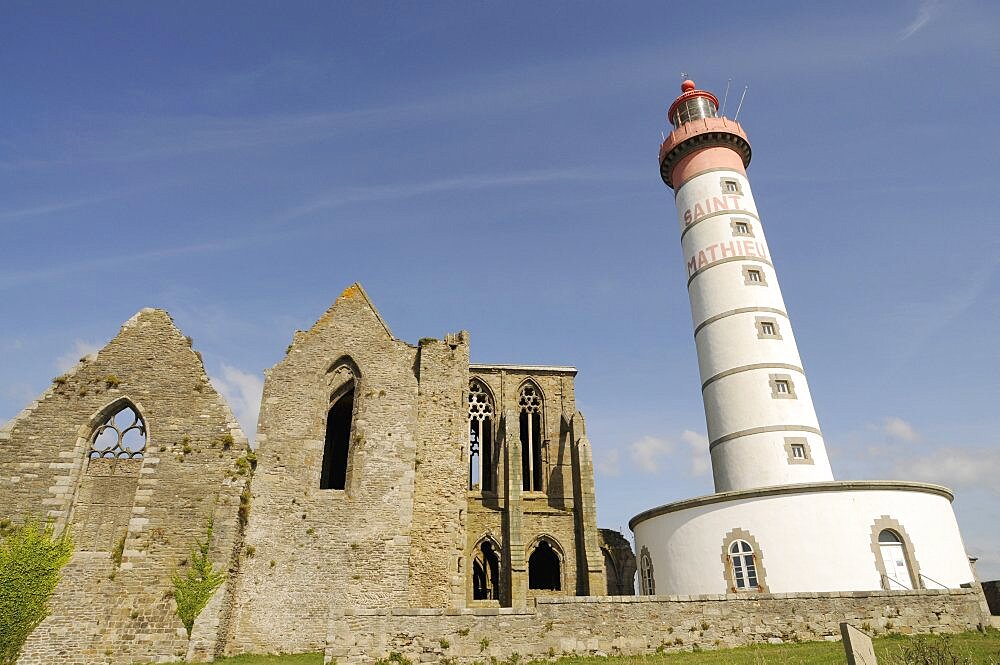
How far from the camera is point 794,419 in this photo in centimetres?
2070

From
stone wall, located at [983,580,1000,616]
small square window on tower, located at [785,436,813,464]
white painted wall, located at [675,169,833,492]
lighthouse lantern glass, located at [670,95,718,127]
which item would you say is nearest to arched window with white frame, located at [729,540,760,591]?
white painted wall, located at [675,169,833,492]

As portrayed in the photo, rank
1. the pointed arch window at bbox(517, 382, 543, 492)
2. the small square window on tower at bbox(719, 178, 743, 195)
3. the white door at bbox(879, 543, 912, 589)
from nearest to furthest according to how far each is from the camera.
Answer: the white door at bbox(879, 543, 912, 589) < the small square window on tower at bbox(719, 178, 743, 195) < the pointed arch window at bbox(517, 382, 543, 492)

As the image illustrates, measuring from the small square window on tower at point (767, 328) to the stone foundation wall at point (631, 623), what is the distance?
10.3 meters

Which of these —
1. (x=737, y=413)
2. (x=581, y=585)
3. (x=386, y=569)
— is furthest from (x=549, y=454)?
(x=386, y=569)

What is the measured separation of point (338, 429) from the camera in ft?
78.5

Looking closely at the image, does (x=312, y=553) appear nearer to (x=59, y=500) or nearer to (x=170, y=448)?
(x=170, y=448)

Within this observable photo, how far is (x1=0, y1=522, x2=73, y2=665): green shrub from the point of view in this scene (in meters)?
13.4

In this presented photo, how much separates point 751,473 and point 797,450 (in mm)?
1710

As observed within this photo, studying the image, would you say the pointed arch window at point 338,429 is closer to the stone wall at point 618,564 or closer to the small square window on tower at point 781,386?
the stone wall at point 618,564

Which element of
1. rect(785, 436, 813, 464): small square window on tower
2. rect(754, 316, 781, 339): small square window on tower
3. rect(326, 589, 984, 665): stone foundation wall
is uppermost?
rect(754, 316, 781, 339): small square window on tower

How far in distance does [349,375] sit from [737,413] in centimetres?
1402

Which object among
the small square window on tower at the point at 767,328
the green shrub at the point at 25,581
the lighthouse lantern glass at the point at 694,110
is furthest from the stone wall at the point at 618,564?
the lighthouse lantern glass at the point at 694,110

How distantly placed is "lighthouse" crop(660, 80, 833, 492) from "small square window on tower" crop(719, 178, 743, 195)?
4 cm

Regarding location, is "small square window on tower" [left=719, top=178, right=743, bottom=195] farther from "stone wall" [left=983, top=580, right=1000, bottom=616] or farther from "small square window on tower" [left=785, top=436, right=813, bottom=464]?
"stone wall" [left=983, top=580, right=1000, bottom=616]
